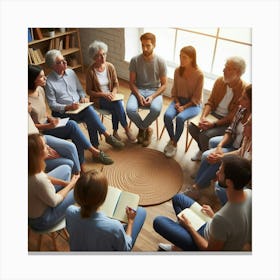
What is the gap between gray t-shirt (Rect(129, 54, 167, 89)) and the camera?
10.6 ft

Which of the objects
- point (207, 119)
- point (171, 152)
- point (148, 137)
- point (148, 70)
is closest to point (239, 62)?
point (207, 119)

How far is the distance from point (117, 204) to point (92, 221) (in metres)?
0.49

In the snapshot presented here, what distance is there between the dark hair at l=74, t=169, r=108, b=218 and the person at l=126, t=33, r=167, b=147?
5.04 ft

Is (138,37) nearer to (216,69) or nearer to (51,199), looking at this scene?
(216,69)

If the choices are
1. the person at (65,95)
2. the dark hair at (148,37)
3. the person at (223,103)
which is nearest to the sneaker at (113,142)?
the person at (65,95)

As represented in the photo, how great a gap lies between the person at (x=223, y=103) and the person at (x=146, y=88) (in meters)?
0.46

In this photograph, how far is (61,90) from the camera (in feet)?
9.75

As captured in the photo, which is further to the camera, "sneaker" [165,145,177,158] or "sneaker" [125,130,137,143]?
"sneaker" [125,130,137,143]

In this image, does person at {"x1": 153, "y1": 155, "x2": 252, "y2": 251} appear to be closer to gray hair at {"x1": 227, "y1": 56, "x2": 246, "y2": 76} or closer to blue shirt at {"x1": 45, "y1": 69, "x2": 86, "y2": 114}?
gray hair at {"x1": 227, "y1": 56, "x2": 246, "y2": 76}

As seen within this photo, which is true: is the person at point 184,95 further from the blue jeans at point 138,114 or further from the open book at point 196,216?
the open book at point 196,216

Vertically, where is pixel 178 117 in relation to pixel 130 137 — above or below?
above

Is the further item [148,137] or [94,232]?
[148,137]

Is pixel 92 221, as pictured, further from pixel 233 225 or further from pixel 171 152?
pixel 171 152

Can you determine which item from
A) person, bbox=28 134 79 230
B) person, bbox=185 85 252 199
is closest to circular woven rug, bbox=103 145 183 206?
person, bbox=185 85 252 199
